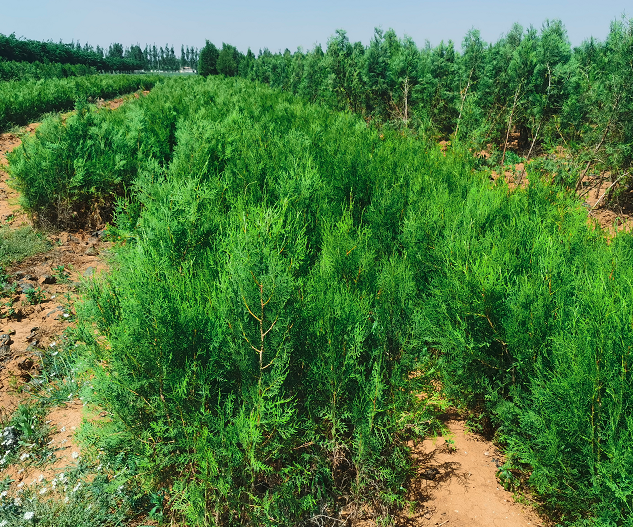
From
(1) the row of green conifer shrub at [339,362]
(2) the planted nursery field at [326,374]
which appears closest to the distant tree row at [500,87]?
(2) the planted nursery field at [326,374]

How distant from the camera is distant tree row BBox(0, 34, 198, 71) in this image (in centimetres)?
4338

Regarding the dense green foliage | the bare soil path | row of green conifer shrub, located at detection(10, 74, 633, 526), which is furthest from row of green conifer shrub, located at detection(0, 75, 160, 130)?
the dense green foliage

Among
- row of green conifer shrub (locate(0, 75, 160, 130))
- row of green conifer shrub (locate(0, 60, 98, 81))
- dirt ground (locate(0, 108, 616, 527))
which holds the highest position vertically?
row of green conifer shrub (locate(0, 60, 98, 81))

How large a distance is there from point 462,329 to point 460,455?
100cm

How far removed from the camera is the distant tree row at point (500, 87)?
10.3 m

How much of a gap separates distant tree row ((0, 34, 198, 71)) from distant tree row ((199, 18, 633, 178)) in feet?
112

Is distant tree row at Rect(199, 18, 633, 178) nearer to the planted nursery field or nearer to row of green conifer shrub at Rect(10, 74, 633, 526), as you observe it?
the planted nursery field

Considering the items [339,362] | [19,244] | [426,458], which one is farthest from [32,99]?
[426,458]

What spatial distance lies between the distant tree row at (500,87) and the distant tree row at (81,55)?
34.1m

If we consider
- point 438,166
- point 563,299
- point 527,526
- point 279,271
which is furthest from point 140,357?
point 438,166

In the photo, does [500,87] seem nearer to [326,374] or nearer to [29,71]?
[326,374]

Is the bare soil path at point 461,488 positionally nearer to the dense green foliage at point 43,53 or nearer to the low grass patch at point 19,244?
the low grass patch at point 19,244

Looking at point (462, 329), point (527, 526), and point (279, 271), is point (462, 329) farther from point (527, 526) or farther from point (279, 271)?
point (279, 271)

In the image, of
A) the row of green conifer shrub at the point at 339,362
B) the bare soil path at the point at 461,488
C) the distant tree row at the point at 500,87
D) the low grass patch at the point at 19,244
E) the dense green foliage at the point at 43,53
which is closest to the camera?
the row of green conifer shrub at the point at 339,362
